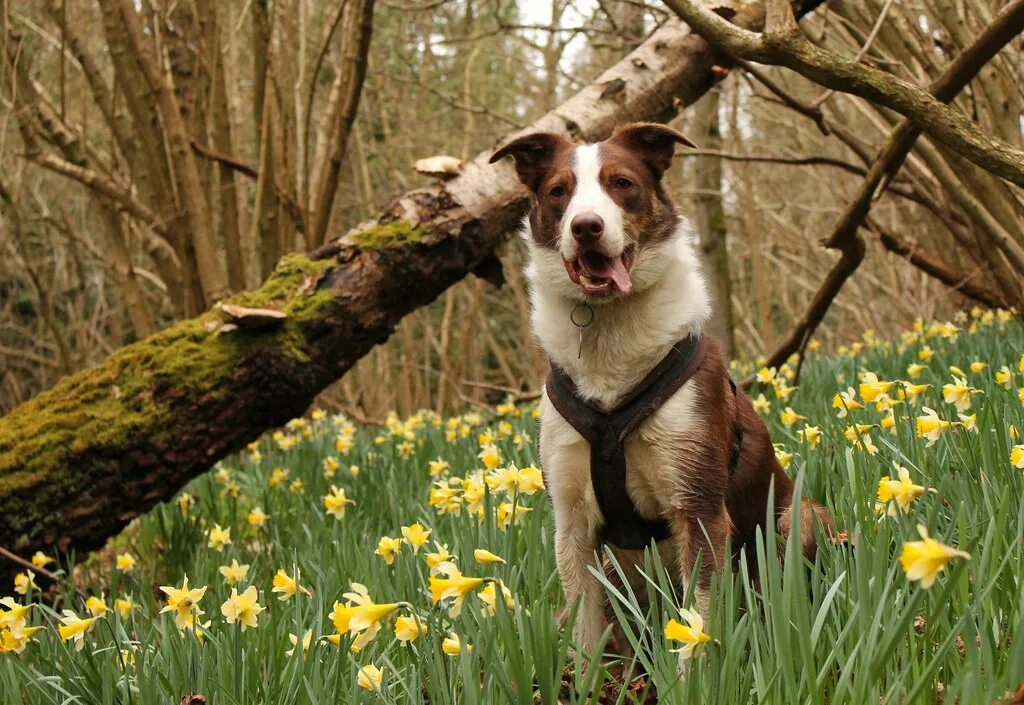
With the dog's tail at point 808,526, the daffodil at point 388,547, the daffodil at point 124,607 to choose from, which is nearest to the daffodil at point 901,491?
the dog's tail at point 808,526

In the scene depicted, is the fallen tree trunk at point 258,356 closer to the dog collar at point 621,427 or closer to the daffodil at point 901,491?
the dog collar at point 621,427

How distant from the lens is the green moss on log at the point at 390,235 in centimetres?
463

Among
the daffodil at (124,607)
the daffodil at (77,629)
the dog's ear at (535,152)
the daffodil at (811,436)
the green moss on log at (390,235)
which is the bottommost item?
the daffodil at (124,607)

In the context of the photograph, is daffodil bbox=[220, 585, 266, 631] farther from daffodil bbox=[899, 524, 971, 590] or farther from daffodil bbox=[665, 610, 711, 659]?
daffodil bbox=[899, 524, 971, 590]

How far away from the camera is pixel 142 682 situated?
2.01 meters

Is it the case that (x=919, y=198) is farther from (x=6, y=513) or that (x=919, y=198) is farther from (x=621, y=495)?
(x=6, y=513)

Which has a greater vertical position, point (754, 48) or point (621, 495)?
point (754, 48)

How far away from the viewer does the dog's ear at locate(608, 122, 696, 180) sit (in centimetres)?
291

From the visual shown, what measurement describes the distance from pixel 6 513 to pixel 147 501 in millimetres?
568

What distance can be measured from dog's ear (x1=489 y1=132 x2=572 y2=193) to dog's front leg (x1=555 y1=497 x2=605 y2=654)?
1.07 m

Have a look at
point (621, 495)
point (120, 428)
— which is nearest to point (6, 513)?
point (120, 428)

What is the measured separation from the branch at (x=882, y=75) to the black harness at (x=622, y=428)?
3.47ft

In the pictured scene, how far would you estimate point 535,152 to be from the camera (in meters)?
3.07

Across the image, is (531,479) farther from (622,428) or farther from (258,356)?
(258,356)
